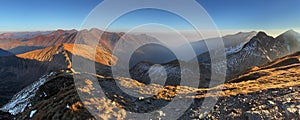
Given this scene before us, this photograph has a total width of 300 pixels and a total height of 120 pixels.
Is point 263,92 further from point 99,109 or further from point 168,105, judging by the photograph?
point 99,109

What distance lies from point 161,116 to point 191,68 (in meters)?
A: 129

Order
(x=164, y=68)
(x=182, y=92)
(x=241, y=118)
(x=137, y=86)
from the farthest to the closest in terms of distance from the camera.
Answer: (x=164, y=68)
(x=137, y=86)
(x=182, y=92)
(x=241, y=118)

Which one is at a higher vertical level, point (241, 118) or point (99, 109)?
point (241, 118)

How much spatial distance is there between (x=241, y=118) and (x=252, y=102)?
9.49ft

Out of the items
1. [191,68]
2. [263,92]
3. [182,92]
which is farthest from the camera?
[191,68]

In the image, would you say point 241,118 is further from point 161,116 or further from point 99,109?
point 99,109

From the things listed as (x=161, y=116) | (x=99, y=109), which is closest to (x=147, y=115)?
(x=161, y=116)

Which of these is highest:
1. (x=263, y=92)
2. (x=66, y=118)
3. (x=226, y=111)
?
(x=263, y=92)

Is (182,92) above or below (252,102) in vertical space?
below

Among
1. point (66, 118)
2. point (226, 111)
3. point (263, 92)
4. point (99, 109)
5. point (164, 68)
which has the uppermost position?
point (263, 92)

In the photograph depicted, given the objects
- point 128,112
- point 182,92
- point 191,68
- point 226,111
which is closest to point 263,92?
point 226,111

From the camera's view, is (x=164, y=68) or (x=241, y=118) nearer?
(x=241, y=118)

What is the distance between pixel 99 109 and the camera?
1948 cm

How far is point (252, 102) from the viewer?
761 inches
